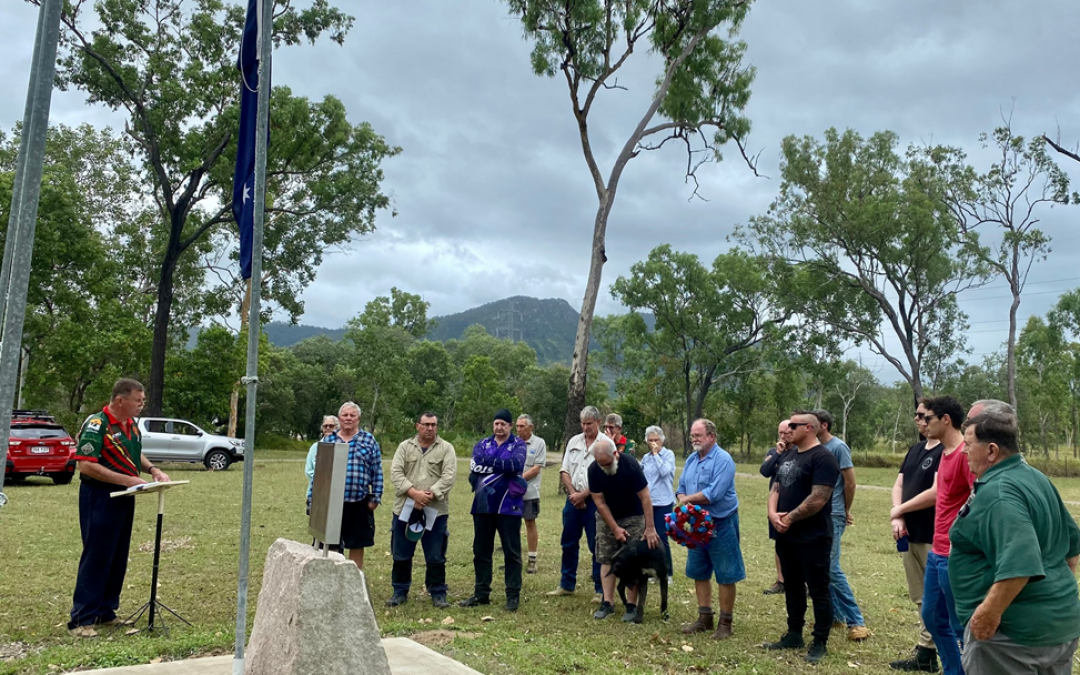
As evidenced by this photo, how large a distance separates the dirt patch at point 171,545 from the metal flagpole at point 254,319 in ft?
20.3

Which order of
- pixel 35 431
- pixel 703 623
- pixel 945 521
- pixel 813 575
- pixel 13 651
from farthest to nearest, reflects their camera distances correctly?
pixel 35 431 → pixel 703 623 → pixel 813 575 → pixel 13 651 → pixel 945 521

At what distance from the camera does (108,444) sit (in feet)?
19.6

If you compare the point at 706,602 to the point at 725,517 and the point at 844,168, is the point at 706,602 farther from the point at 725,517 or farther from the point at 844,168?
the point at 844,168

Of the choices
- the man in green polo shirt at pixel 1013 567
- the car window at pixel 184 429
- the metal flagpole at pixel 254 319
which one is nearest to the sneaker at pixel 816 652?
the man in green polo shirt at pixel 1013 567

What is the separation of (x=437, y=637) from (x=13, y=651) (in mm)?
2929

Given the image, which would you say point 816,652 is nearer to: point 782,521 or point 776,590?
point 782,521

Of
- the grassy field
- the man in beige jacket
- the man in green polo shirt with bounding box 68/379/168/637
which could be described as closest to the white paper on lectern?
the man in beige jacket

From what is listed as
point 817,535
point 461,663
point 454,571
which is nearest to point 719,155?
point 454,571

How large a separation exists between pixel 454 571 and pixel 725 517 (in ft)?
13.2

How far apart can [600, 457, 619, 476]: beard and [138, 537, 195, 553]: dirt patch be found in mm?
6065

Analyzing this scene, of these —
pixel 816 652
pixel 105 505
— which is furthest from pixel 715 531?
pixel 105 505

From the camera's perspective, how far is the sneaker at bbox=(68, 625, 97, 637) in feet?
18.9

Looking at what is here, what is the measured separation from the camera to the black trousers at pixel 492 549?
7.35 metres

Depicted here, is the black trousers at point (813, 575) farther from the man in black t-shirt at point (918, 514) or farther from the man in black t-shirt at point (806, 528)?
the man in black t-shirt at point (918, 514)
